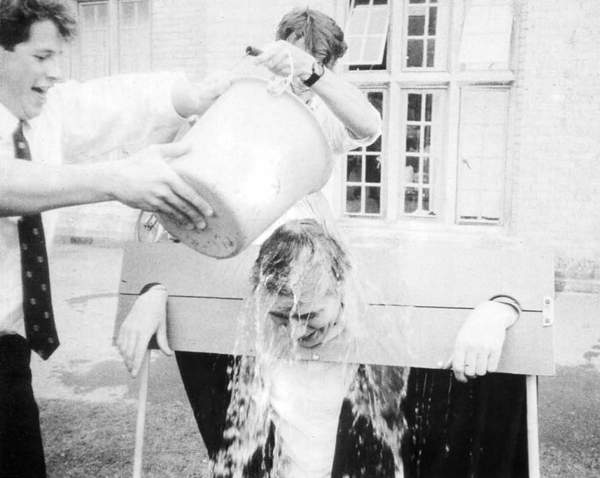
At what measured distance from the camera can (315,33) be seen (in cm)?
263

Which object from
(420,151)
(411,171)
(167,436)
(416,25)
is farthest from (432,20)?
(167,436)

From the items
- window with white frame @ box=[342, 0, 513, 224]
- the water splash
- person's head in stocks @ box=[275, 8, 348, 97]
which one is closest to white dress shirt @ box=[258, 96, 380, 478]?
the water splash

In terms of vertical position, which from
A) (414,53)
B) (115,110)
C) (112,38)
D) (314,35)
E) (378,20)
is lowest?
(115,110)

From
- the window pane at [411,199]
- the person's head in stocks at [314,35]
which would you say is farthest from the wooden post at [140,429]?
the window pane at [411,199]

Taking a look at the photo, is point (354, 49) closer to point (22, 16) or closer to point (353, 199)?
point (353, 199)

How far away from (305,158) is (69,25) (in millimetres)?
794

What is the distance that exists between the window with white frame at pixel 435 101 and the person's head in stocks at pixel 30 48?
17.8 ft

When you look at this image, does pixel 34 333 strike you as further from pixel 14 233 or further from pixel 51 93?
pixel 51 93

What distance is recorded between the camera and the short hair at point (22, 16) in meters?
1.79

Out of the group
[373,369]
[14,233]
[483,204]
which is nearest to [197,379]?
[373,369]

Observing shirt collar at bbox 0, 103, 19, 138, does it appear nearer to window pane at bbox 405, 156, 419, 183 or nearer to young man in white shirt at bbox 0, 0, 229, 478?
young man in white shirt at bbox 0, 0, 229, 478

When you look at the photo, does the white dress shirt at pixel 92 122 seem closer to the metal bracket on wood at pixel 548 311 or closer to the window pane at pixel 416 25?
the metal bracket on wood at pixel 548 311

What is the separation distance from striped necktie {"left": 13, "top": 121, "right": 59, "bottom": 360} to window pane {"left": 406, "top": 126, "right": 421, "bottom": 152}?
5.52 m

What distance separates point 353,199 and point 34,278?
5.56 m
